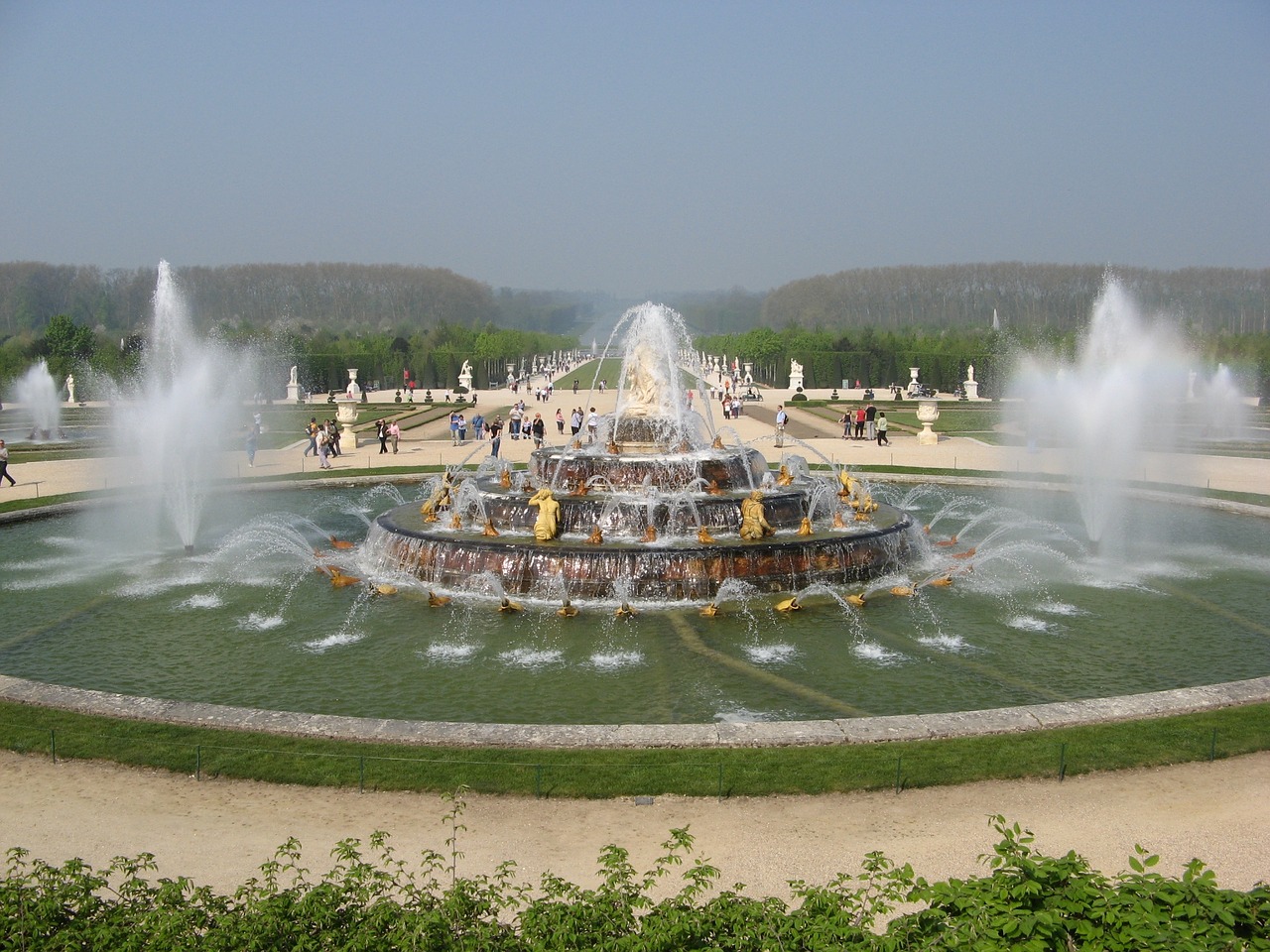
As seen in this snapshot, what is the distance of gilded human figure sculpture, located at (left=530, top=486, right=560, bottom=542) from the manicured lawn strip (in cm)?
840

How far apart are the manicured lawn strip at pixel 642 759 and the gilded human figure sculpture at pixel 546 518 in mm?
8402

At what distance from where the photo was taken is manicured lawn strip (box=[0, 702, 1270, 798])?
384 inches

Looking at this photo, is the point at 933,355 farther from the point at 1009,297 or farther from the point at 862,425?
the point at 1009,297

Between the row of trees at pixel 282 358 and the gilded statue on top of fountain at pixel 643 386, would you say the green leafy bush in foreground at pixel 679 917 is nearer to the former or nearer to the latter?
the gilded statue on top of fountain at pixel 643 386

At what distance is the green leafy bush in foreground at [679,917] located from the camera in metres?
5.80

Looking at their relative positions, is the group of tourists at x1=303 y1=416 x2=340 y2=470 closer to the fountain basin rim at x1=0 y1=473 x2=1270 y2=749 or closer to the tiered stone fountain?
the tiered stone fountain

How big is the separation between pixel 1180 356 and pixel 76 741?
83.7 meters

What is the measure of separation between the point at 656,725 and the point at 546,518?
8226mm

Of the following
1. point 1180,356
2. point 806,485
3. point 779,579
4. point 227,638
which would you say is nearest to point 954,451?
point 806,485

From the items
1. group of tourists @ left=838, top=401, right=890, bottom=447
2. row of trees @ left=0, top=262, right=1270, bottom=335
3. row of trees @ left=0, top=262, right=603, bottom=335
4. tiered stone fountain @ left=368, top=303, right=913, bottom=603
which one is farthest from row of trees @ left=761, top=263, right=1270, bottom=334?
tiered stone fountain @ left=368, top=303, right=913, bottom=603

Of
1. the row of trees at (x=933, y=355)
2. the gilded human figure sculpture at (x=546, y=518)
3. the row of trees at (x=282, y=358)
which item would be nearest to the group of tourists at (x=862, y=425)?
the gilded human figure sculpture at (x=546, y=518)

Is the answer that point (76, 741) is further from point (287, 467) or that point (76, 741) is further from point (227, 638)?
point (287, 467)

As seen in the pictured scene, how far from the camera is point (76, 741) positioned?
10664mm

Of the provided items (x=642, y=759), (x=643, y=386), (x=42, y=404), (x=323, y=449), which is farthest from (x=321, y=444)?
(x=42, y=404)
